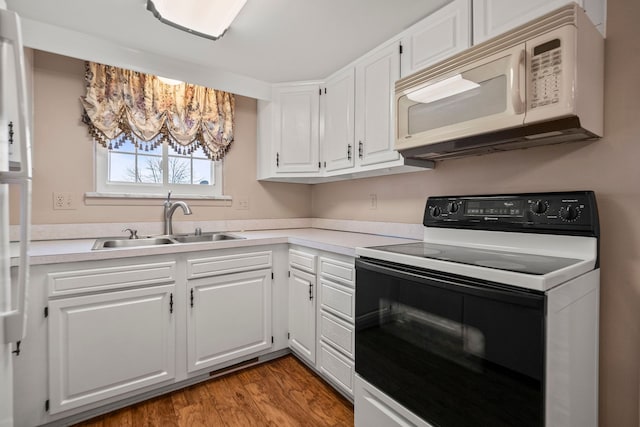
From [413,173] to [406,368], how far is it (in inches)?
50.8

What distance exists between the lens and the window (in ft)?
7.23

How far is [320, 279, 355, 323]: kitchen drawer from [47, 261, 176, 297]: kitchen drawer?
2.91 feet

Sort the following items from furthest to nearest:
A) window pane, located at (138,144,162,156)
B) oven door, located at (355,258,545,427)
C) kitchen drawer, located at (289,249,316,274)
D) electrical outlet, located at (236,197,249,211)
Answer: electrical outlet, located at (236,197,249,211) < window pane, located at (138,144,162,156) < kitchen drawer, located at (289,249,316,274) < oven door, located at (355,258,545,427)

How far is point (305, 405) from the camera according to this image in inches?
69.4

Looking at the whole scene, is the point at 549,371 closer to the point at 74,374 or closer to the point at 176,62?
the point at 74,374

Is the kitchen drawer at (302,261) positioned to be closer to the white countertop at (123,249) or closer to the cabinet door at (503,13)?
the white countertop at (123,249)

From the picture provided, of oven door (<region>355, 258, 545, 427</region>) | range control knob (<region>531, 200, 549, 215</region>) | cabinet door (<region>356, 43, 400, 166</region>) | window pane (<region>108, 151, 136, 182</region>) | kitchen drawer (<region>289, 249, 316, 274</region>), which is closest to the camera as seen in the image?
oven door (<region>355, 258, 545, 427</region>)

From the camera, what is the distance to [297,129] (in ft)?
8.38

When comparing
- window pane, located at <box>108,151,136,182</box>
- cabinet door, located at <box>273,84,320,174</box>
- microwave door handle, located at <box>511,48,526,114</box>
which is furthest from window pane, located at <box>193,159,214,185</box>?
microwave door handle, located at <box>511,48,526,114</box>

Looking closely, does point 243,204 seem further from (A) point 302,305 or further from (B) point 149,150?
(A) point 302,305

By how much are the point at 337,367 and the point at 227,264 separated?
0.91 m

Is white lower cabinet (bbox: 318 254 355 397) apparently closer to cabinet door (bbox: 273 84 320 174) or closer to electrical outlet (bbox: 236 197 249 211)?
cabinet door (bbox: 273 84 320 174)

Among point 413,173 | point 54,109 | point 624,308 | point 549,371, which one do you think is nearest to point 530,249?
point 624,308

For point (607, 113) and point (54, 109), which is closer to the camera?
point (607, 113)
